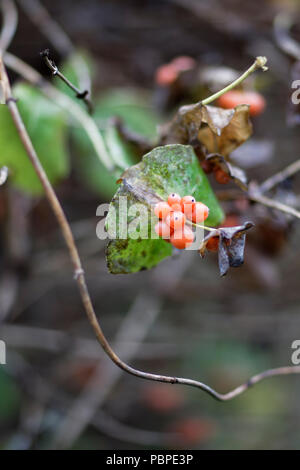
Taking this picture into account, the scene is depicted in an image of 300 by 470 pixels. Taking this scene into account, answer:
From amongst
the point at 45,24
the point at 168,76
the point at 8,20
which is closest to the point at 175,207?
the point at 168,76

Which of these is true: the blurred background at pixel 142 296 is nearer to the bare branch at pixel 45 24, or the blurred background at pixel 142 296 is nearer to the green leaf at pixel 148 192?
the bare branch at pixel 45 24

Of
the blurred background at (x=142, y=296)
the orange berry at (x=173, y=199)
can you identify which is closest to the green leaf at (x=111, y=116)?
the blurred background at (x=142, y=296)

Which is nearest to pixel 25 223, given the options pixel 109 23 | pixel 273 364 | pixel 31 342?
pixel 31 342

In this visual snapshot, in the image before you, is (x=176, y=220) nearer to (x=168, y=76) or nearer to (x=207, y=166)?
(x=207, y=166)

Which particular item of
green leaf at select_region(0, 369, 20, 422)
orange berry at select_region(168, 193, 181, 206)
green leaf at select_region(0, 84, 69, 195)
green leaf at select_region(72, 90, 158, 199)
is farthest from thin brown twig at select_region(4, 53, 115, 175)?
green leaf at select_region(0, 369, 20, 422)

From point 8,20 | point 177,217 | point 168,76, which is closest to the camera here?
point 177,217
